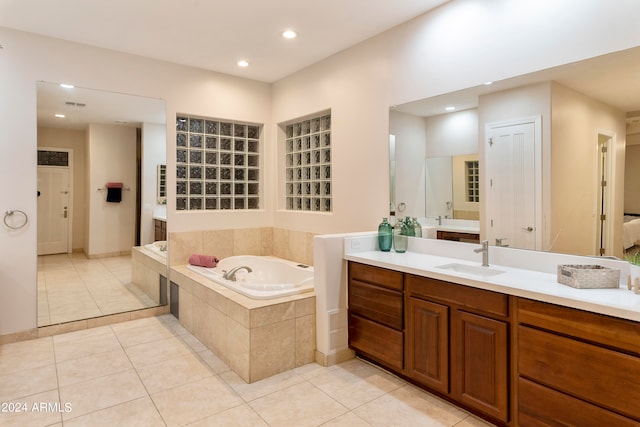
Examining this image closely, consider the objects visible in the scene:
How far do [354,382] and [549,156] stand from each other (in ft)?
6.27

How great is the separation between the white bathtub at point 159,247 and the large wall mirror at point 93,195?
0.06 metres

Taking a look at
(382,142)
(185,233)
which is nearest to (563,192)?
(382,142)

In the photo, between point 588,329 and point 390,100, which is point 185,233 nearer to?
point 390,100

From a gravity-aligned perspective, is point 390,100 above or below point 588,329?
above

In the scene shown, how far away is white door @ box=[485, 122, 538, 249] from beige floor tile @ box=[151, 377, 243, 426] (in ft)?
6.60

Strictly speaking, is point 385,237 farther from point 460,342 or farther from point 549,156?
point 549,156

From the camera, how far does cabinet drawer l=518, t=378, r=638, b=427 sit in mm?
1562

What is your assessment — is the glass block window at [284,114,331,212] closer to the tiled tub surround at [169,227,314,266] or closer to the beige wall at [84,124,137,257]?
the tiled tub surround at [169,227,314,266]

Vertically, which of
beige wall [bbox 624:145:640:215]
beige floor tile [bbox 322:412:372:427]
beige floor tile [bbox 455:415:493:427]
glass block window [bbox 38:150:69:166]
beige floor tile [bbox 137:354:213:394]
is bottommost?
beige floor tile [bbox 322:412:372:427]

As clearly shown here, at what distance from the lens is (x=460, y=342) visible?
6.93 ft

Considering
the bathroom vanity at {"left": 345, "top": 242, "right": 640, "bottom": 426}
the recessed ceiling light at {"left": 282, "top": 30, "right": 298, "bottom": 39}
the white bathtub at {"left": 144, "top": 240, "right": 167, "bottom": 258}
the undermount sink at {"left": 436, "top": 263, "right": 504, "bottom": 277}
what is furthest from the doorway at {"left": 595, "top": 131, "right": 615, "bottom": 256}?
the white bathtub at {"left": 144, "top": 240, "right": 167, "bottom": 258}

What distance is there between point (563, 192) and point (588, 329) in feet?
2.88

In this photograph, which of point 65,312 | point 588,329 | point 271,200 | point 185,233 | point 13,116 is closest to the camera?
point 588,329

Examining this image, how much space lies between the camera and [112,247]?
3.72 meters
